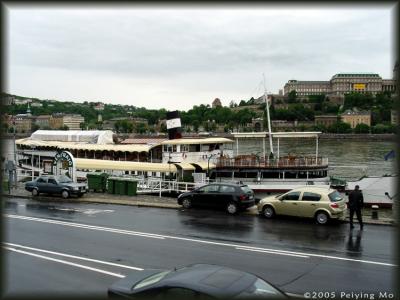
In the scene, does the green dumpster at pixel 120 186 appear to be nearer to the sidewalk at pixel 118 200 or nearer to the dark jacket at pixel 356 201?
the sidewalk at pixel 118 200

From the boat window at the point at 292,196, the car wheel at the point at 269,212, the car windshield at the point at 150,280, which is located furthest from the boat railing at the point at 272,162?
the car windshield at the point at 150,280

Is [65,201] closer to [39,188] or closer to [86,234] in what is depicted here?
[39,188]

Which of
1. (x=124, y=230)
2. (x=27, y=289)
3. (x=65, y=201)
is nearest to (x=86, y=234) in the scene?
(x=124, y=230)

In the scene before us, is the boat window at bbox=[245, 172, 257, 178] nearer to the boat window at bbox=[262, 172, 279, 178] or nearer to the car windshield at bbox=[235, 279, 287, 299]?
the boat window at bbox=[262, 172, 279, 178]

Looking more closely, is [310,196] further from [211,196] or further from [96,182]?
[96,182]

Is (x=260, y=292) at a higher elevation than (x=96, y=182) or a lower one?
higher

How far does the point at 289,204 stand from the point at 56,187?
14.5 m

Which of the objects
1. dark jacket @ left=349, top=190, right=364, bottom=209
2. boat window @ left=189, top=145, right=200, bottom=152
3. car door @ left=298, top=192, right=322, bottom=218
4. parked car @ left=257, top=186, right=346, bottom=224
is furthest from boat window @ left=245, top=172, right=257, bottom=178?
dark jacket @ left=349, top=190, right=364, bottom=209

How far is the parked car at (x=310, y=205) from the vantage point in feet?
60.2

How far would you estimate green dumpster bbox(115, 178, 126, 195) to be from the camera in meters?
28.2

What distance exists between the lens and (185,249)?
14469 millimetres

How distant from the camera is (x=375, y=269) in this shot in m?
12.2

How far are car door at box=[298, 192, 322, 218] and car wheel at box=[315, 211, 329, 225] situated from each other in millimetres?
255

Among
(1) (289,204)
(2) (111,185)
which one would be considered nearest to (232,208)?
(1) (289,204)
